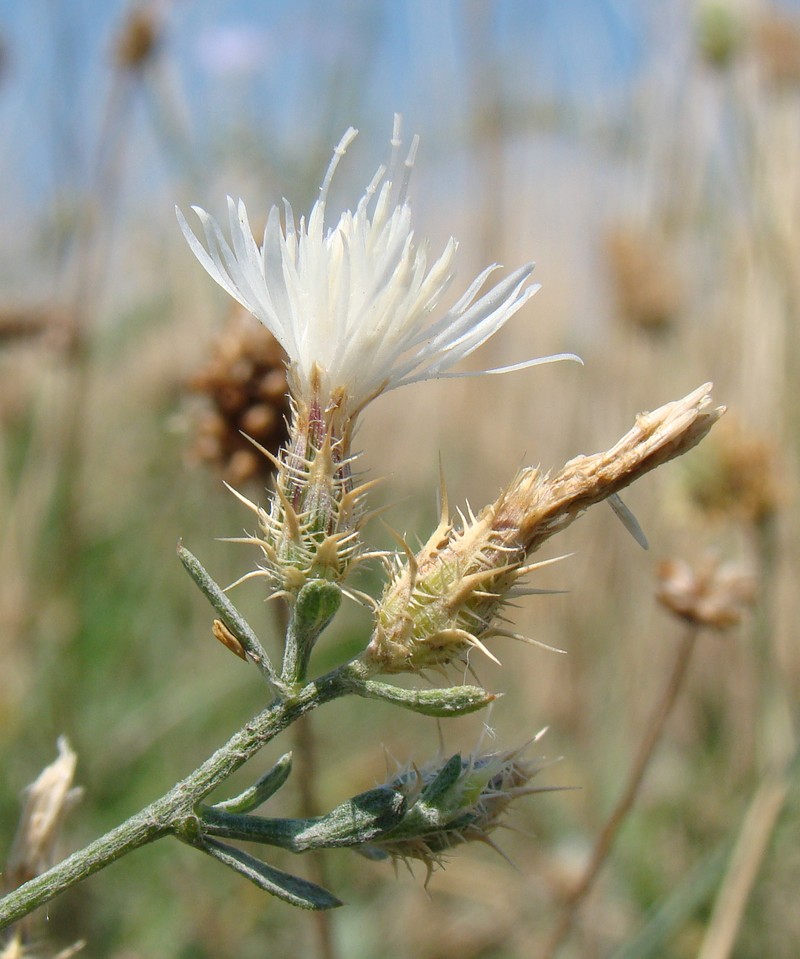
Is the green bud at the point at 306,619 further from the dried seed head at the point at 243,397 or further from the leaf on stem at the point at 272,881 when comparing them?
the dried seed head at the point at 243,397

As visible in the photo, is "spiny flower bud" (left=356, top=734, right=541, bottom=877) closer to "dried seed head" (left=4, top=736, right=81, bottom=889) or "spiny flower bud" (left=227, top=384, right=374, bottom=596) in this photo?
"spiny flower bud" (left=227, top=384, right=374, bottom=596)

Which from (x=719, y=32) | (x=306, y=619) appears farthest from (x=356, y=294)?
(x=719, y=32)

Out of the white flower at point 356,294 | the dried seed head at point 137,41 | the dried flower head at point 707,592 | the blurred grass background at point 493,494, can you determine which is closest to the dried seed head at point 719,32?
the blurred grass background at point 493,494

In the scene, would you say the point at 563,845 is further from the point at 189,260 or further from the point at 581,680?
the point at 189,260

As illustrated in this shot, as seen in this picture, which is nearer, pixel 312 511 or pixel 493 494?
pixel 312 511

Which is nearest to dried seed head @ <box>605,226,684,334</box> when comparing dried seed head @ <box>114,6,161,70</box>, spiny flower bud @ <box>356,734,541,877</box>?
dried seed head @ <box>114,6,161,70</box>

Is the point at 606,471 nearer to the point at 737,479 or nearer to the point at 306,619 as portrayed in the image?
the point at 306,619

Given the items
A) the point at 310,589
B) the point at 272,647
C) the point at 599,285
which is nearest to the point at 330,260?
the point at 310,589

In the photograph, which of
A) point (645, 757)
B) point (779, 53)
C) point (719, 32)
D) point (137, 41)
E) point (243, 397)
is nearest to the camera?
point (645, 757)
